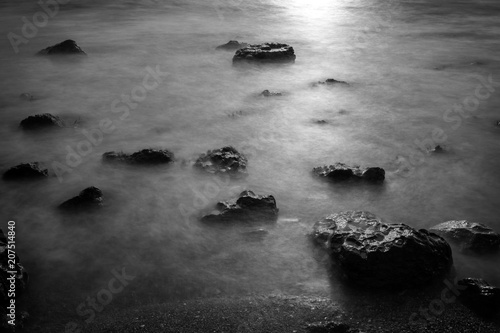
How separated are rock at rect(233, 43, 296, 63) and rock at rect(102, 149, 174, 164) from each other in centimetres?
421

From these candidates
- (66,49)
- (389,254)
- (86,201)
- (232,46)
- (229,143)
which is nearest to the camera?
(389,254)

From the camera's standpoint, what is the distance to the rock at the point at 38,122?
6027mm

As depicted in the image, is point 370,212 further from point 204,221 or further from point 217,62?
point 217,62

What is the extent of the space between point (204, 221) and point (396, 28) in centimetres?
960

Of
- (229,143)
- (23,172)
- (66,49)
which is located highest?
(66,49)

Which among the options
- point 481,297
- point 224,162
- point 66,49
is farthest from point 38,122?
point 481,297

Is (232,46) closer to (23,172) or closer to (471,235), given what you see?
(23,172)

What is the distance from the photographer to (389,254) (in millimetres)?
3393

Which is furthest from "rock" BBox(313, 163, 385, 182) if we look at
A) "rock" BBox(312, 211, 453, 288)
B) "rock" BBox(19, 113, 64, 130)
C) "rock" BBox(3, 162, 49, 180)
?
"rock" BBox(19, 113, 64, 130)

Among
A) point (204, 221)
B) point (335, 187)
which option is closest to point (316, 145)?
point (335, 187)

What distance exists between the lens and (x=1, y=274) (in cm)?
322

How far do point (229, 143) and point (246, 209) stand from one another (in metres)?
1.66

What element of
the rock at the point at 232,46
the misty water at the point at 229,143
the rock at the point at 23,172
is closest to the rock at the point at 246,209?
the misty water at the point at 229,143

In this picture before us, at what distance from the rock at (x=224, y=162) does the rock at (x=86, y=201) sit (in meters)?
1.19
